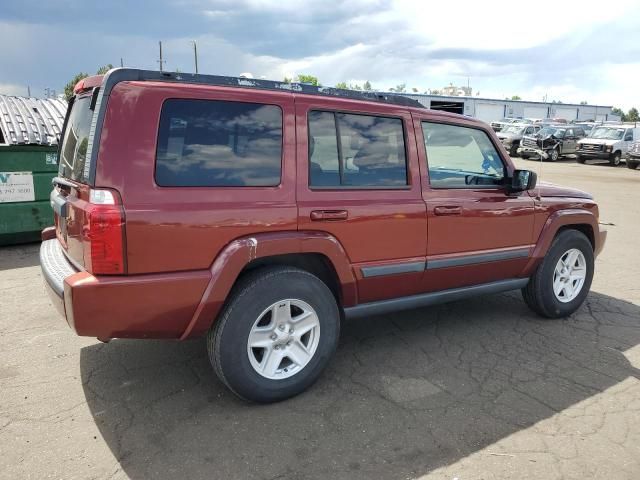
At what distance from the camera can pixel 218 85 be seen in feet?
9.41

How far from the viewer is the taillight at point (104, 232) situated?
8.23ft

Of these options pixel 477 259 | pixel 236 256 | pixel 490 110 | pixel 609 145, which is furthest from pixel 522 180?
pixel 490 110

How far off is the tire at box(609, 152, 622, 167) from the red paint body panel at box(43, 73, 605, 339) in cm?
2425

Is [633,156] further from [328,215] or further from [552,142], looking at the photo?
[328,215]

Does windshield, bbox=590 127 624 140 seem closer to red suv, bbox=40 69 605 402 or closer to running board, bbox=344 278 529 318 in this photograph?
running board, bbox=344 278 529 318

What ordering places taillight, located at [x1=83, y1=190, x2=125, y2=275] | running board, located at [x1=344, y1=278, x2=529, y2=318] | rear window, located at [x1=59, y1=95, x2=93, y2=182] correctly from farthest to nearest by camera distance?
running board, located at [x1=344, y1=278, x2=529, y2=318] → rear window, located at [x1=59, y1=95, x2=93, y2=182] → taillight, located at [x1=83, y1=190, x2=125, y2=275]

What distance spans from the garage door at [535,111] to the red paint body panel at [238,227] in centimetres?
7666

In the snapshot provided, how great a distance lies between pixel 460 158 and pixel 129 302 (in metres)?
2.64

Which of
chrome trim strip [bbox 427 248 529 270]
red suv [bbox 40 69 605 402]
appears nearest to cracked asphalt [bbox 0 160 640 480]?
red suv [bbox 40 69 605 402]

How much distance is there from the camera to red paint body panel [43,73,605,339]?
2.57 metres

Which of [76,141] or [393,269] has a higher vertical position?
[76,141]

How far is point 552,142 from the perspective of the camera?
25641 millimetres

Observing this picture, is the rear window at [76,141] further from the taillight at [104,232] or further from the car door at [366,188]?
the car door at [366,188]

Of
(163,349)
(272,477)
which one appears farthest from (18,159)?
(272,477)
